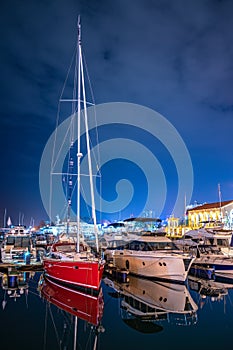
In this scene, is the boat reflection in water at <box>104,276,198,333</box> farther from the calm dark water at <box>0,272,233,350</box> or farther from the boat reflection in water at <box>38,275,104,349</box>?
the boat reflection in water at <box>38,275,104,349</box>

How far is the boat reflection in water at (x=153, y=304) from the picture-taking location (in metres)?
13.4

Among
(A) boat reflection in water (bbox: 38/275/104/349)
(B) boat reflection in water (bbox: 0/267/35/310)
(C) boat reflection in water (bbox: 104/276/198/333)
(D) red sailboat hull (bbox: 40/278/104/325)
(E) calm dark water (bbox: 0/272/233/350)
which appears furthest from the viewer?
(B) boat reflection in water (bbox: 0/267/35/310)

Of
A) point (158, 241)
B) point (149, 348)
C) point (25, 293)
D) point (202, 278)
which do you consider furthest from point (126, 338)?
point (202, 278)

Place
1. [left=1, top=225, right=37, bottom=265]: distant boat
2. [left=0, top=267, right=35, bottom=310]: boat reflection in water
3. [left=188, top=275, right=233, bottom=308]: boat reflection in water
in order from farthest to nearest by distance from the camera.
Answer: [left=1, top=225, right=37, bottom=265]: distant boat < [left=188, top=275, right=233, bottom=308]: boat reflection in water < [left=0, top=267, right=35, bottom=310]: boat reflection in water

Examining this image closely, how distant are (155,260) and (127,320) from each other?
9.59m

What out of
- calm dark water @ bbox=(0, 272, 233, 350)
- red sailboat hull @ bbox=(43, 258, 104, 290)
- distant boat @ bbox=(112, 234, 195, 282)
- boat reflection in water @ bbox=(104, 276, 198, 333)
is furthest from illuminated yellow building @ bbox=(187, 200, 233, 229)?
red sailboat hull @ bbox=(43, 258, 104, 290)

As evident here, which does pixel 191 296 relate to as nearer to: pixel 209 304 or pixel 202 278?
pixel 209 304

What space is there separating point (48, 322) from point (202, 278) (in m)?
16.9

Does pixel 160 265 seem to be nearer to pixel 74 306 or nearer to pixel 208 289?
pixel 208 289

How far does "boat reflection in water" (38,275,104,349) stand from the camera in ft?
40.3

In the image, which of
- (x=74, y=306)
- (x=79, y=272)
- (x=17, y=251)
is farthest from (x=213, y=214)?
(x=74, y=306)

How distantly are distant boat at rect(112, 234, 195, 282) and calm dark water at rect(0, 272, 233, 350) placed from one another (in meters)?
1.88

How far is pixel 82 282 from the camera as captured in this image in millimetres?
18062

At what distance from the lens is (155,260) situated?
23031 mm
